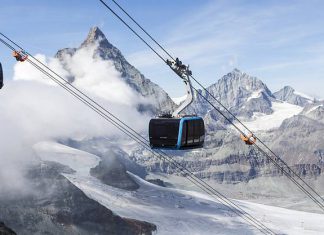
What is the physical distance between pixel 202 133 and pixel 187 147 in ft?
7.35

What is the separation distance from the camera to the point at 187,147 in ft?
107

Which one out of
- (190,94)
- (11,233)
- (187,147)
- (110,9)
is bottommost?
(11,233)

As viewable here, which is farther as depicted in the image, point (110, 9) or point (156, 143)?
point (156, 143)

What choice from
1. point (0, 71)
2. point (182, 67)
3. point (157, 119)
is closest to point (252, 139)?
point (182, 67)

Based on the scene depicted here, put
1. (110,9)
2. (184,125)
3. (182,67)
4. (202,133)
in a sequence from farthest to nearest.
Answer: (202,133) < (184,125) < (182,67) < (110,9)

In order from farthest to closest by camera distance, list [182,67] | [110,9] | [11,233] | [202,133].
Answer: [11,233] < [202,133] < [182,67] < [110,9]

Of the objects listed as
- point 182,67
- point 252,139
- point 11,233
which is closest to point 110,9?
point 182,67

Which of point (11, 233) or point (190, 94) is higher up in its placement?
point (190, 94)

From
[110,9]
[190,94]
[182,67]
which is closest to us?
[110,9]

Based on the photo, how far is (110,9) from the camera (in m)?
18.7

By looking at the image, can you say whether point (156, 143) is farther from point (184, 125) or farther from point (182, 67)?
point (182, 67)

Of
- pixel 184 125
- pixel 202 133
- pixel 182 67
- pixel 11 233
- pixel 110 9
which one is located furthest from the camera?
pixel 11 233

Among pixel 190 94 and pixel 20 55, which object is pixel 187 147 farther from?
pixel 20 55

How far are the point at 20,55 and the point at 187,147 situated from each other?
13.3 meters
